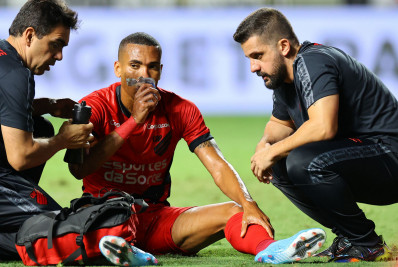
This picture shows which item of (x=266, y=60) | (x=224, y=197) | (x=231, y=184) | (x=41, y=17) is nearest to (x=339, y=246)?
(x=231, y=184)

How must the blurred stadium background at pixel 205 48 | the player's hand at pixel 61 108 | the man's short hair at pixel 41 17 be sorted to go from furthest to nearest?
Result: 1. the blurred stadium background at pixel 205 48
2. the player's hand at pixel 61 108
3. the man's short hair at pixel 41 17

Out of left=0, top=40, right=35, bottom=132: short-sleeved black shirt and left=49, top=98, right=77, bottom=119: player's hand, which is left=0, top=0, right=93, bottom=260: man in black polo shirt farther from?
left=49, top=98, right=77, bottom=119: player's hand

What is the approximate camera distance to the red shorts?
432cm

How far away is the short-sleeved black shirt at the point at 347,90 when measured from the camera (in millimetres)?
4023

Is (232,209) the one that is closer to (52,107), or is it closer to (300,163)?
(300,163)

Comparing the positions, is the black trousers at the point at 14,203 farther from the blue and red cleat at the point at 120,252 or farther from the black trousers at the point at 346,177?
the black trousers at the point at 346,177

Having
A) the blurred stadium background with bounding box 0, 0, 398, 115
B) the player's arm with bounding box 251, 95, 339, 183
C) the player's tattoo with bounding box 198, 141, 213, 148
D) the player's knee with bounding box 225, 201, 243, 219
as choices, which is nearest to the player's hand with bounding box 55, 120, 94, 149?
the player's tattoo with bounding box 198, 141, 213, 148

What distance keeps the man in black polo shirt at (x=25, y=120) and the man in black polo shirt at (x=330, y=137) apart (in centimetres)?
112

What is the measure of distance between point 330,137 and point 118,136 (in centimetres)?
126

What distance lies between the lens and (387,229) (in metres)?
5.07

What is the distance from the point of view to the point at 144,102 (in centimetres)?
429

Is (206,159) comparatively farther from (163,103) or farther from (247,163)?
(247,163)

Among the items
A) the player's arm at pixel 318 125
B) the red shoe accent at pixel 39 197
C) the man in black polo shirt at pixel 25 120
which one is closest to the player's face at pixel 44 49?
the man in black polo shirt at pixel 25 120

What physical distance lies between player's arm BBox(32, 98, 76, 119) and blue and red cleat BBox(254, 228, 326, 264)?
1.70 meters
